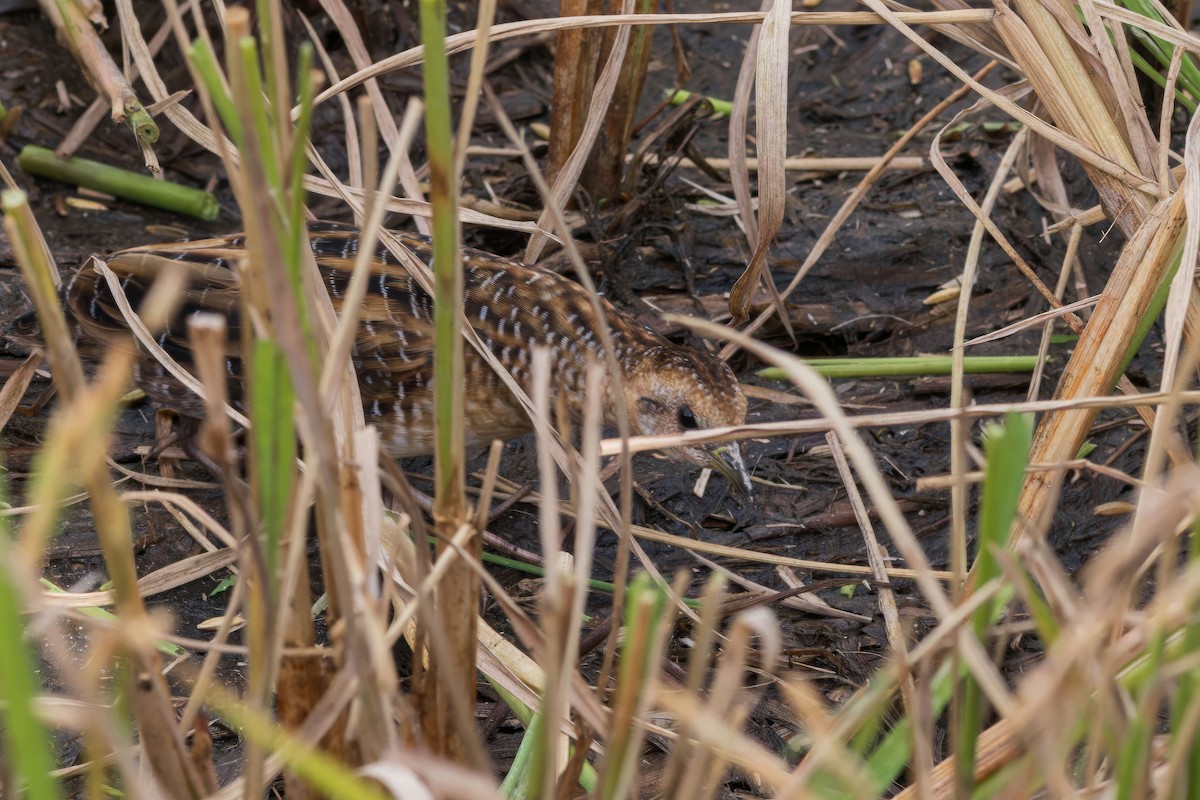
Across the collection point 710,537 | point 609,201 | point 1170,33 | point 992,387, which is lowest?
point 710,537

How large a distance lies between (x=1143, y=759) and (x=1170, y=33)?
1581mm

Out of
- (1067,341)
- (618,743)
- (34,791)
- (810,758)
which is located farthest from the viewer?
(1067,341)

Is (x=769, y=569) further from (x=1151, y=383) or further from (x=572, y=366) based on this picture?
(x=1151, y=383)

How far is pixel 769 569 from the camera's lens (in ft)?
10.1

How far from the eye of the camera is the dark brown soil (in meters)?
3.08

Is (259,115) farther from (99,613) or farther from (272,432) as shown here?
(99,613)

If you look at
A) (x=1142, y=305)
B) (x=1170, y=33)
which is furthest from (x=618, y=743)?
(x=1170, y=33)

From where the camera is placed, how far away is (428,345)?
308 centimetres

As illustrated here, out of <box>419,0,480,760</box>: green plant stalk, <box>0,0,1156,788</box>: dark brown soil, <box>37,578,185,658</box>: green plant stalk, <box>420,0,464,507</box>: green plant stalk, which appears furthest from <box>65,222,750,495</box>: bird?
<box>420,0,464,507</box>: green plant stalk

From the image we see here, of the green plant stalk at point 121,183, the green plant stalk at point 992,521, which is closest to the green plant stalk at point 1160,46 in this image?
the green plant stalk at point 992,521

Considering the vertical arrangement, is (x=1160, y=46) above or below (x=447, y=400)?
above

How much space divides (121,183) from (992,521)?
11.8 feet

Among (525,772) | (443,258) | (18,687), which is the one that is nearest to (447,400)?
(443,258)

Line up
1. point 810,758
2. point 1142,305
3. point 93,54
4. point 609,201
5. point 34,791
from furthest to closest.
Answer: point 609,201 → point 93,54 → point 1142,305 → point 810,758 → point 34,791
